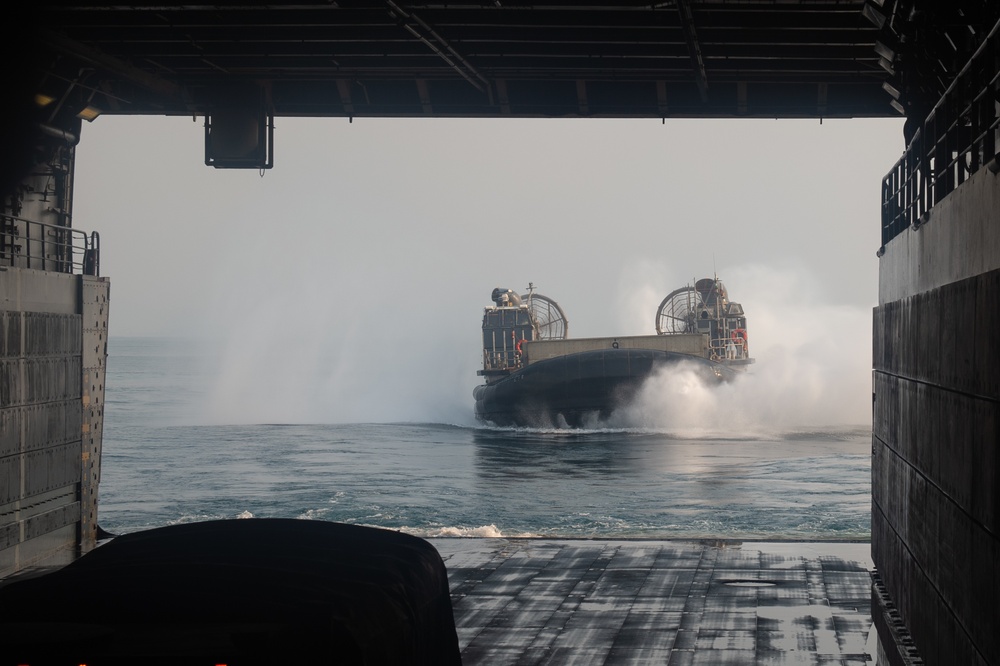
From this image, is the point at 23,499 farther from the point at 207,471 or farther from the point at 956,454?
the point at 207,471

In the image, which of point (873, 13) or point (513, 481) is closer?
point (873, 13)

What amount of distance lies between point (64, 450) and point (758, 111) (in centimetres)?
1179

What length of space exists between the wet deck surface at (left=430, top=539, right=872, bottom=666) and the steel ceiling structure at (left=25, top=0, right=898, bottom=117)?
687 centimetres

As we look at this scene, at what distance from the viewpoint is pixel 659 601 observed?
15.0 metres

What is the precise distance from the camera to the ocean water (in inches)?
1198

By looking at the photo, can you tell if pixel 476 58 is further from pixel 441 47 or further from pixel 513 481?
pixel 513 481

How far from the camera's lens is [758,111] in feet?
62.3

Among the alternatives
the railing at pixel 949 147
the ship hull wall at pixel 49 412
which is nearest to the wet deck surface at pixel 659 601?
the railing at pixel 949 147

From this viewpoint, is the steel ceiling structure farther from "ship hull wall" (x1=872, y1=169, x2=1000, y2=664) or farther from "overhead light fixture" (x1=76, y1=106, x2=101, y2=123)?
"ship hull wall" (x1=872, y1=169, x2=1000, y2=664)

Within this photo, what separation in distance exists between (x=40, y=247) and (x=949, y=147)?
13924 mm

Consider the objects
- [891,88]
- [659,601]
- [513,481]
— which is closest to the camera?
[659,601]

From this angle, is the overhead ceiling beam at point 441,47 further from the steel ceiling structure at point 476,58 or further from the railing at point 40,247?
the railing at point 40,247

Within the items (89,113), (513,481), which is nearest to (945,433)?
(89,113)

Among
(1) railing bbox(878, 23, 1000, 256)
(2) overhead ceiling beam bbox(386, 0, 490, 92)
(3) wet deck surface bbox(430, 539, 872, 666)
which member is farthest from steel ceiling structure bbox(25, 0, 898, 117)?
(3) wet deck surface bbox(430, 539, 872, 666)
